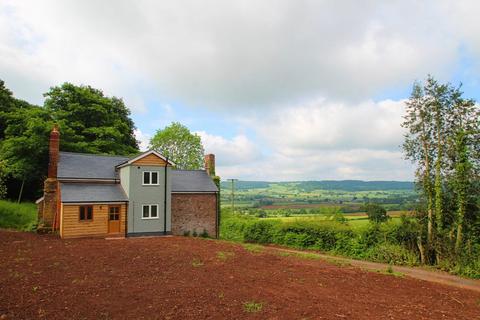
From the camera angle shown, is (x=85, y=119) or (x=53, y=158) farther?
(x=85, y=119)

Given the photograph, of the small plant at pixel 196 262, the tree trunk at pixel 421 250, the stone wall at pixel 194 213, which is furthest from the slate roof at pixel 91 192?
the tree trunk at pixel 421 250

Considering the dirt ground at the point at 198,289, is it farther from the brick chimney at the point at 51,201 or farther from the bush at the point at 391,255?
the brick chimney at the point at 51,201

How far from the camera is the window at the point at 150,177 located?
27062 mm

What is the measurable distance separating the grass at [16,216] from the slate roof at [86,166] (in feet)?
19.2

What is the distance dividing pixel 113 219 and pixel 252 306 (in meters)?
18.5

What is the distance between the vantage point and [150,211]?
2709cm

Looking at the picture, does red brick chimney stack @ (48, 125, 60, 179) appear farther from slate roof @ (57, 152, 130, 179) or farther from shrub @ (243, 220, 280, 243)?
shrub @ (243, 220, 280, 243)

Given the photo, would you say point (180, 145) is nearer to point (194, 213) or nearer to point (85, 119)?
point (85, 119)

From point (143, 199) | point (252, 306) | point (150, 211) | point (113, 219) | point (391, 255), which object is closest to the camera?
point (252, 306)

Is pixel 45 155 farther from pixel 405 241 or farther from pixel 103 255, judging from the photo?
pixel 405 241

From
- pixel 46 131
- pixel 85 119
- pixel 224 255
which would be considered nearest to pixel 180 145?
pixel 85 119

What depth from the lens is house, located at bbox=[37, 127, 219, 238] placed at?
956 inches

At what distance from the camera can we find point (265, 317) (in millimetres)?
9109

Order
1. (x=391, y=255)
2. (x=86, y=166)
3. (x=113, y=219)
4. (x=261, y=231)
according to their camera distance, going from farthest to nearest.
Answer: (x=261, y=231)
(x=86, y=166)
(x=113, y=219)
(x=391, y=255)
